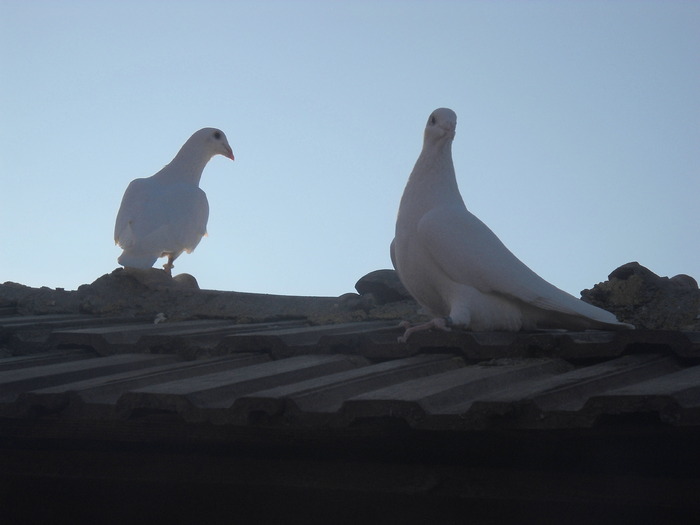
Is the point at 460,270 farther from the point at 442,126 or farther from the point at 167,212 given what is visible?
the point at 167,212

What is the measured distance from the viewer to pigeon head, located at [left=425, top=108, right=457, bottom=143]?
4547mm

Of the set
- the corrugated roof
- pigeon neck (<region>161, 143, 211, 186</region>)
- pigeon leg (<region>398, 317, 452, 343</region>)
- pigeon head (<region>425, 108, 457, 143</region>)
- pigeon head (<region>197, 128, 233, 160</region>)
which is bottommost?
the corrugated roof

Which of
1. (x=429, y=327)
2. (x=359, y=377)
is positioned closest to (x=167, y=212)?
(x=429, y=327)

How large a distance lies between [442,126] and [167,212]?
3.85 meters

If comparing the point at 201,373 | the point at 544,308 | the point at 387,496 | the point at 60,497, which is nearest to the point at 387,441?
the point at 387,496

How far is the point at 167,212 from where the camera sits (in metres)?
7.86

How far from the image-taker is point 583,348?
3.31 meters

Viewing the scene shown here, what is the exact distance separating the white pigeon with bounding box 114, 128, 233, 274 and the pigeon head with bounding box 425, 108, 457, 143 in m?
2.83

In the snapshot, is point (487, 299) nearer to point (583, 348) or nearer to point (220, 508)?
point (583, 348)

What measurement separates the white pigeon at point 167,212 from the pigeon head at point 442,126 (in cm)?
283

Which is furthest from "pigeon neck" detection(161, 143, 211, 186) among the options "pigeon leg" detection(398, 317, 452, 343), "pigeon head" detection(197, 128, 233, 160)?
"pigeon leg" detection(398, 317, 452, 343)

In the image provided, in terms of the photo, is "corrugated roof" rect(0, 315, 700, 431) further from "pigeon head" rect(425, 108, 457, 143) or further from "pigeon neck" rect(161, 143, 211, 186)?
"pigeon neck" rect(161, 143, 211, 186)

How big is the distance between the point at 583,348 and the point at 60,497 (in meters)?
1.87

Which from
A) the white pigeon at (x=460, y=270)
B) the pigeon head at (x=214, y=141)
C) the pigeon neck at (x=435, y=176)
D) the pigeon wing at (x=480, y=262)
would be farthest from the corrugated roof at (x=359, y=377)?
the pigeon head at (x=214, y=141)
